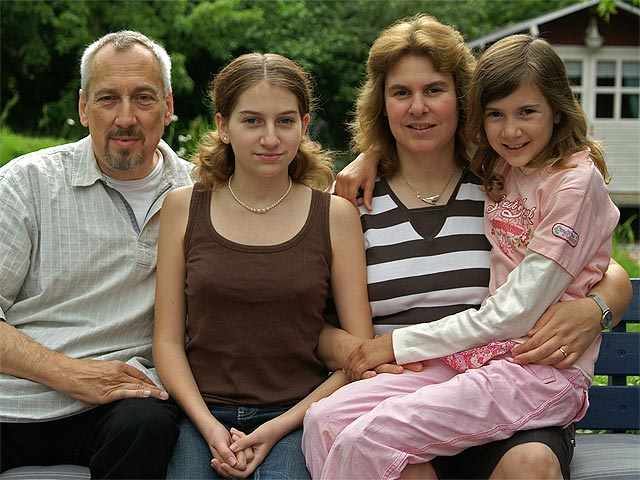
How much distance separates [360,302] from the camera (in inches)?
117

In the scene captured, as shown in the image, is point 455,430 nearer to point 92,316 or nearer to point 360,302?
point 360,302

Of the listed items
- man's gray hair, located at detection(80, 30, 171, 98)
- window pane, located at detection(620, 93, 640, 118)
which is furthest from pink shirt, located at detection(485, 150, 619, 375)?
window pane, located at detection(620, 93, 640, 118)

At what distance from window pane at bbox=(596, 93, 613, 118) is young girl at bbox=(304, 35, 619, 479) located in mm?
16282

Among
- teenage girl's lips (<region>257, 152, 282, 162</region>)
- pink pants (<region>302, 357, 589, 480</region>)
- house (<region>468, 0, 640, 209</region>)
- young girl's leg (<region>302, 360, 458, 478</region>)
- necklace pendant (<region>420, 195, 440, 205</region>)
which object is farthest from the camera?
house (<region>468, 0, 640, 209</region>)

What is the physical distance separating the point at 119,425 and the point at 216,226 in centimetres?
72

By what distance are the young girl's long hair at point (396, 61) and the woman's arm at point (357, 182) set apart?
0.09 meters

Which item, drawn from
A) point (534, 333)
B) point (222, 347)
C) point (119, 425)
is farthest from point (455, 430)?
point (119, 425)

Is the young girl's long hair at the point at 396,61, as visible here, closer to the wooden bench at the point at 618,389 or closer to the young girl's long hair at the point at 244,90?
the young girl's long hair at the point at 244,90

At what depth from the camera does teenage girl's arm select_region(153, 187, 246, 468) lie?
9.46 ft

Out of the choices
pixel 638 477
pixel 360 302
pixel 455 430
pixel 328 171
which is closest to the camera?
pixel 455 430

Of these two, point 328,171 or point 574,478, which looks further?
point 328,171

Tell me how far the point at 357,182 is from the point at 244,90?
1.76ft

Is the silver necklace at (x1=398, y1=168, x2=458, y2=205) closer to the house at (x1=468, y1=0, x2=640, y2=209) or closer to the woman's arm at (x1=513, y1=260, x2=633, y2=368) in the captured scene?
the woman's arm at (x1=513, y1=260, x2=633, y2=368)

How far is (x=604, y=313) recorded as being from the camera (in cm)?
280
